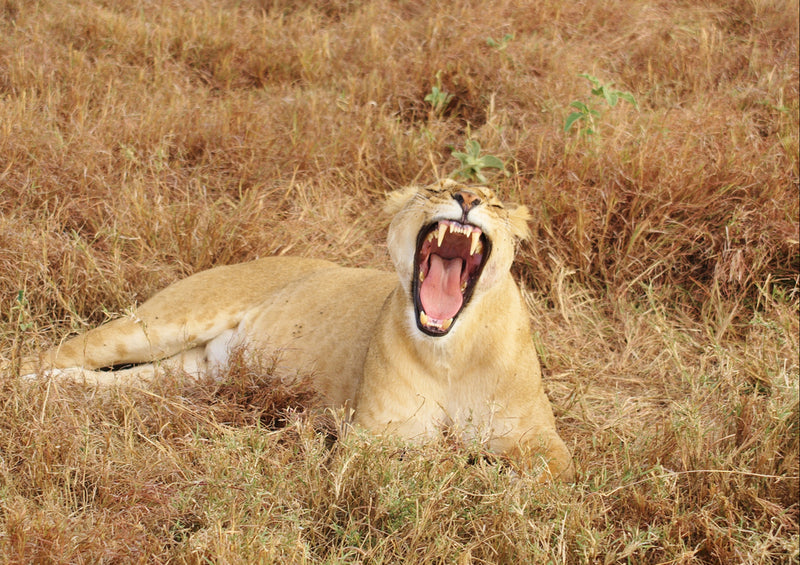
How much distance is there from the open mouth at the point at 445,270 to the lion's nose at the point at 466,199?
0.22 feet

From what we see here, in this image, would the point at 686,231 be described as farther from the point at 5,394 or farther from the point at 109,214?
the point at 5,394

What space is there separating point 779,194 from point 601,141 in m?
0.93

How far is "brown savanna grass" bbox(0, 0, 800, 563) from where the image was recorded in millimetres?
2732

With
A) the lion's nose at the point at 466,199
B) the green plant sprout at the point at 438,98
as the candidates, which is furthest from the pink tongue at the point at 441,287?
the green plant sprout at the point at 438,98

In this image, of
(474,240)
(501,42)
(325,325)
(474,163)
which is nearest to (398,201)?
(474,240)

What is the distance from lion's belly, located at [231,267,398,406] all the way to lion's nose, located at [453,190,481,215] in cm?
82

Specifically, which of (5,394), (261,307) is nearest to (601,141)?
(261,307)

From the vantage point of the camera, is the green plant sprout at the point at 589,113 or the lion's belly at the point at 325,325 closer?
the lion's belly at the point at 325,325

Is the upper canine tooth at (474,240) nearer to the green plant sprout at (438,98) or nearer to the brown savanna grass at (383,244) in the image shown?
the brown savanna grass at (383,244)

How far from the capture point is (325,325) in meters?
3.87

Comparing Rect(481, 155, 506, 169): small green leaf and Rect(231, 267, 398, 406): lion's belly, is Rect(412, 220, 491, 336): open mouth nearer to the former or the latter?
Rect(231, 267, 398, 406): lion's belly

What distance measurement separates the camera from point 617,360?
432 centimetres

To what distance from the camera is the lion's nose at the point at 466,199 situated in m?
2.90

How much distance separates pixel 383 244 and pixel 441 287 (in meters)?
1.88
